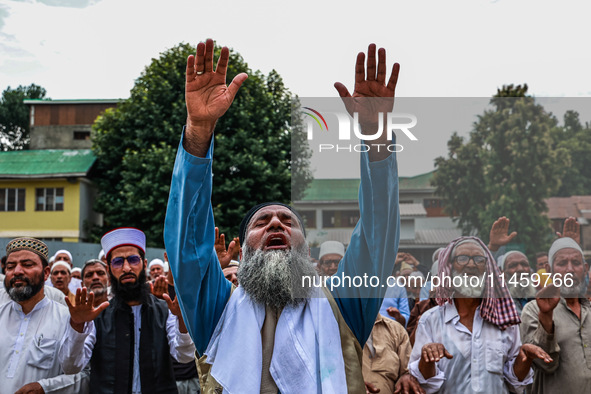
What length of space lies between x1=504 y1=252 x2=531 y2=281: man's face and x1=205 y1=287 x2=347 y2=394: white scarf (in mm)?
3461

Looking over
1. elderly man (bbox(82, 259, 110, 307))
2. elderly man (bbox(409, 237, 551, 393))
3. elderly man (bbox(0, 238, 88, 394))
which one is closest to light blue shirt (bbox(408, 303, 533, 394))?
elderly man (bbox(409, 237, 551, 393))

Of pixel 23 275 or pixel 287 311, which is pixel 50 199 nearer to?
pixel 23 275

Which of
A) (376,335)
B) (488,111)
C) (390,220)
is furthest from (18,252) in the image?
(488,111)

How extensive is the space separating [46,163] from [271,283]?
33999 mm

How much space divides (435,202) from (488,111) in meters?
1.56

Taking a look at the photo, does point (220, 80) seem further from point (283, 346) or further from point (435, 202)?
point (435, 202)

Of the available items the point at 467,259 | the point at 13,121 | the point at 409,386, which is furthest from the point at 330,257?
the point at 13,121

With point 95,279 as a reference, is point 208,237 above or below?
above

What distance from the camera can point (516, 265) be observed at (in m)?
6.26

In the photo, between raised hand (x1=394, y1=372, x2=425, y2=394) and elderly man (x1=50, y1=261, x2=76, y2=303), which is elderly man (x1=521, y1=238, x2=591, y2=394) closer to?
raised hand (x1=394, y1=372, x2=425, y2=394)

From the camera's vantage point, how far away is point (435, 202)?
5.40 meters

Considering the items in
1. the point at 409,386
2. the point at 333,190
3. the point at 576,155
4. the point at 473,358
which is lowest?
the point at 409,386

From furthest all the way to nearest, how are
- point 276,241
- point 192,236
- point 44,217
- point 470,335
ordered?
1. point 44,217
2. point 470,335
3. point 276,241
4. point 192,236

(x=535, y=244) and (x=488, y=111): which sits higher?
(x=488, y=111)
